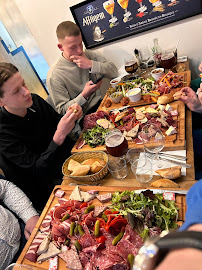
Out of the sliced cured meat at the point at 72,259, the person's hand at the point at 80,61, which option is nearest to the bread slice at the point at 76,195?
the sliced cured meat at the point at 72,259

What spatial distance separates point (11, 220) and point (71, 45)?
77.2 inches

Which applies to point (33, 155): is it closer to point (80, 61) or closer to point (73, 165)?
point (73, 165)

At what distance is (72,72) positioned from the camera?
253 cm

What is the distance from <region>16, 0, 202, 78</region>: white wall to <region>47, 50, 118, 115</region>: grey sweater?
1.42ft

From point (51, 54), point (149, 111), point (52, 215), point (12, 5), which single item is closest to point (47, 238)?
point (52, 215)

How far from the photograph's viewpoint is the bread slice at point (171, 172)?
1083 mm

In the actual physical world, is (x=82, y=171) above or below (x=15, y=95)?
below

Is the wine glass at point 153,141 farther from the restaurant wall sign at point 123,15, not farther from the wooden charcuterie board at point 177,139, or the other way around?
the restaurant wall sign at point 123,15

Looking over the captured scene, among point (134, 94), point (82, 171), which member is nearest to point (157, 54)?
point (134, 94)

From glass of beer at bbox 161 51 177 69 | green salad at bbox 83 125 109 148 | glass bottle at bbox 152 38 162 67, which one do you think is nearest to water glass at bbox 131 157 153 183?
green salad at bbox 83 125 109 148

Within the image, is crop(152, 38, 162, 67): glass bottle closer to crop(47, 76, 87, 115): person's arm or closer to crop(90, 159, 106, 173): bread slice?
crop(47, 76, 87, 115): person's arm

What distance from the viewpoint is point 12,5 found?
5066 millimetres

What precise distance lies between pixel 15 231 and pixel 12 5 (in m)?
5.78

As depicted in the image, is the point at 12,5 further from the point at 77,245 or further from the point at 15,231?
the point at 77,245
